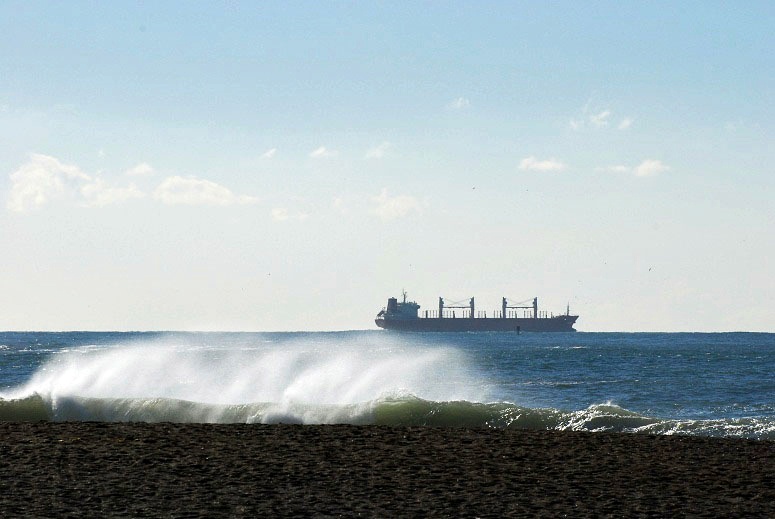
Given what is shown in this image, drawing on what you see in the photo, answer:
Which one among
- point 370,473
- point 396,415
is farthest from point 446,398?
point 370,473

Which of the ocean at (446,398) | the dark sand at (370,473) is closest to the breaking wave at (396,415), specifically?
the ocean at (446,398)

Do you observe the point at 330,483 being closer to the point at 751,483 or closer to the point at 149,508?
the point at 149,508

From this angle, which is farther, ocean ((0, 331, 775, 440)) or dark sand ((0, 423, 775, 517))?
ocean ((0, 331, 775, 440))

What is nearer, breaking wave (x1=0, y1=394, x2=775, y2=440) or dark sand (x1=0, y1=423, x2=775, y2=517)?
dark sand (x1=0, y1=423, x2=775, y2=517)

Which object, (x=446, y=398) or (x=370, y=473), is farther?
(x=446, y=398)

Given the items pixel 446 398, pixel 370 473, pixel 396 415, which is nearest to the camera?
pixel 370 473

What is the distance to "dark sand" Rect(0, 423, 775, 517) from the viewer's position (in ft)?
40.1

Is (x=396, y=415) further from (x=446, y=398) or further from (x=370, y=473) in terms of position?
(x=446, y=398)

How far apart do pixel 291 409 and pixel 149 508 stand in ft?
48.2

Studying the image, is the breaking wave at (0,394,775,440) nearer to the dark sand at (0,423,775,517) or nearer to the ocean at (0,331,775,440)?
the ocean at (0,331,775,440)

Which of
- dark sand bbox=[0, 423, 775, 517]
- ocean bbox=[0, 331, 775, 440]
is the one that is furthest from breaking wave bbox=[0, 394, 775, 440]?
dark sand bbox=[0, 423, 775, 517]

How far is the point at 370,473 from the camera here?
14594 millimetres

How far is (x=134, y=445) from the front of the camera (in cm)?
1688

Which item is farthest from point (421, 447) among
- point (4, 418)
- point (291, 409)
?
point (4, 418)
